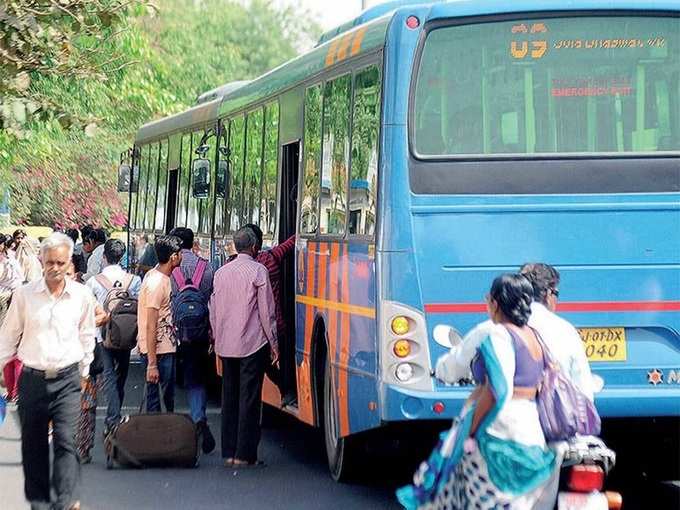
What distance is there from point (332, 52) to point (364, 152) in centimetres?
141

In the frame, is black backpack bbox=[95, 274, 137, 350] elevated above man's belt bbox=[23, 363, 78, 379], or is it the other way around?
black backpack bbox=[95, 274, 137, 350]

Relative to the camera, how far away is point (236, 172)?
1667cm

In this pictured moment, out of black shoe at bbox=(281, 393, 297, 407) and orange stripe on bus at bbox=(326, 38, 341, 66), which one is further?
black shoe at bbox=(281, 393, 297, 407)

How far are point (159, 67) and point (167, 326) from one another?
Answer: 2167cm

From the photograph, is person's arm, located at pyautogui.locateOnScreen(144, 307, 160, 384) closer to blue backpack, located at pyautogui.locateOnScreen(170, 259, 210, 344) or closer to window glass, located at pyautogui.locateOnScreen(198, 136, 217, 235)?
blue backpack, located at pyautogui.locateOnScreen(170, 259, 210, 344)

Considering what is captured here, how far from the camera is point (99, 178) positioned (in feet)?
193

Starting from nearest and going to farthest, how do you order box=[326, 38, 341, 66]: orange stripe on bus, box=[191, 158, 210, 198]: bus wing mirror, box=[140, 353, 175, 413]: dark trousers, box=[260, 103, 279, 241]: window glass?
box=[326, 38, 341, 66]: orange stripe on bus → box=[140, 353, 175, 413]: dark trousers → box=[260, 103, 279, 241]: window glass → box=[191, 158, 210, 198]: bus wing mirror

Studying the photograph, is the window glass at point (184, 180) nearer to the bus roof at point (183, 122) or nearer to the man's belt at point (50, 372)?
the bus roof at point (183, 122)

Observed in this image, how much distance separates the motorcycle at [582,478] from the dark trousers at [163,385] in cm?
594

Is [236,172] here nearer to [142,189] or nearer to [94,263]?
[94,263]

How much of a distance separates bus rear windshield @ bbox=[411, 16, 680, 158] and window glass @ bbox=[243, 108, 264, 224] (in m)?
5.31

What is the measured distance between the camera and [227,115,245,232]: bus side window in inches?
645

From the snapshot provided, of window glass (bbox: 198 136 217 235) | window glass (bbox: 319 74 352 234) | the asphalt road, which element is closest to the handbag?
the asphalt road

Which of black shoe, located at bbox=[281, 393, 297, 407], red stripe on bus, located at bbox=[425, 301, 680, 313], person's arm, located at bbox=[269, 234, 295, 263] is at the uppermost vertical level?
person's arm, located at bbox=[269, 234, 295, 263]
